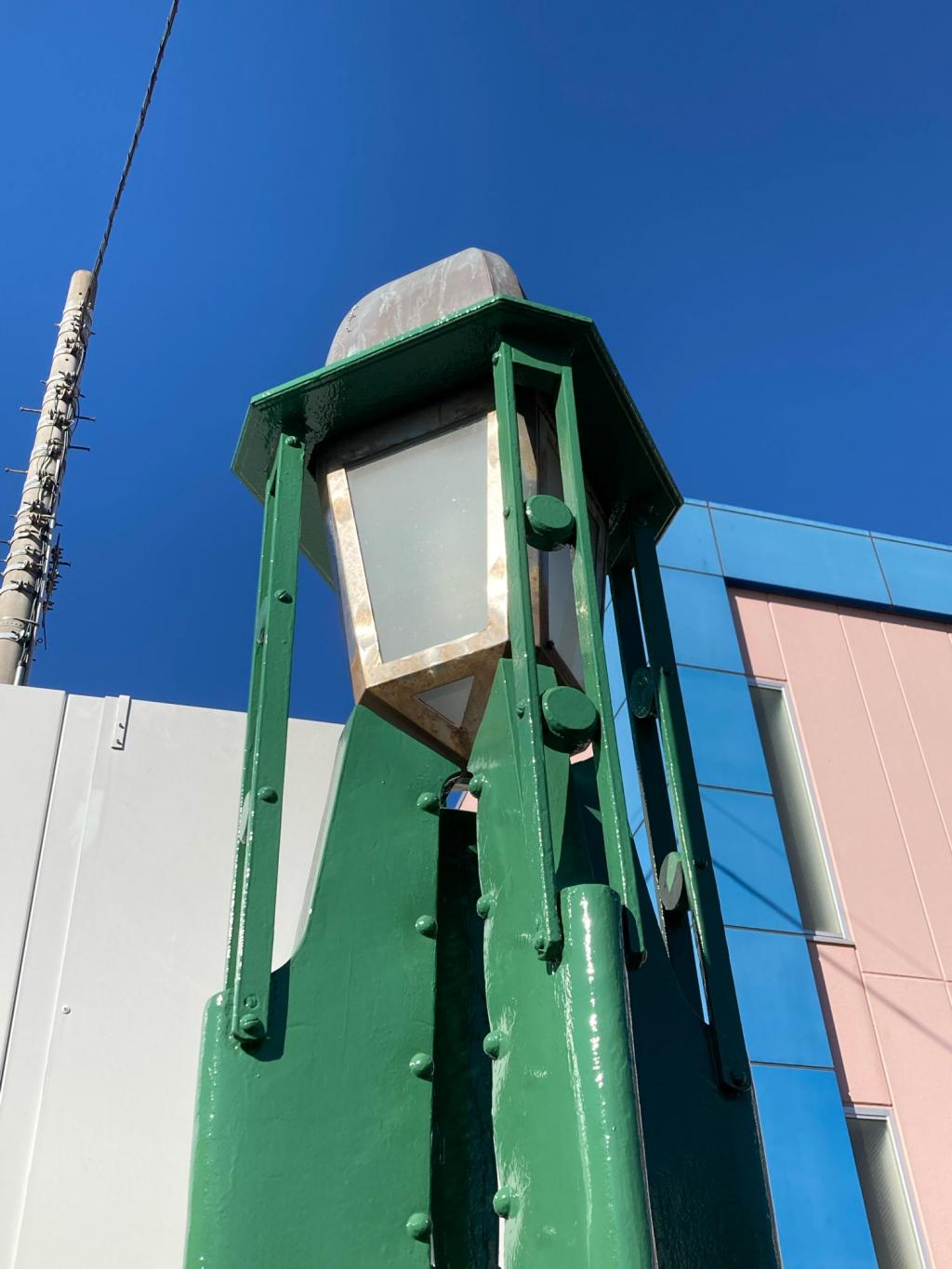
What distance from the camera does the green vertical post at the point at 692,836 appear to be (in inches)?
72.0

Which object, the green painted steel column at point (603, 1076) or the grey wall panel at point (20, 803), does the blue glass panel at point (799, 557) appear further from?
the green painted steel column at point (603, 1076)

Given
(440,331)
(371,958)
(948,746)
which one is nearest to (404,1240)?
(371,958)

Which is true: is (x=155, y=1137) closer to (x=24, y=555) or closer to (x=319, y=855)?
(x=319, y=855)

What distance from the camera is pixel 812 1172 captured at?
19.5 feet

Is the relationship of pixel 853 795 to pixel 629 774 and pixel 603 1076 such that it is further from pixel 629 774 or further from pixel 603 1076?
pixel 603 1076

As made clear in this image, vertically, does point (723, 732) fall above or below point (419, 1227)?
above

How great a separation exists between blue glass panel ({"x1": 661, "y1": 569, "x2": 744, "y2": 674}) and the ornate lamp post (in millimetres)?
5537

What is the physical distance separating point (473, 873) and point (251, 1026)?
0.55 m

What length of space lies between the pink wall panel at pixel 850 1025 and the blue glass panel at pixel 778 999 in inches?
6.3

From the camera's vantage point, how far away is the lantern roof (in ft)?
6.86

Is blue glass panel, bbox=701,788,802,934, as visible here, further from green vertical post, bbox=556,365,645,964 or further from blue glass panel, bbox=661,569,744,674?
green vertical post, bbox=556,365,645,964

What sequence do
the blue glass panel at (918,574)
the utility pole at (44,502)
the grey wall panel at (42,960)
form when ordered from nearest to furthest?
the grey wall panel at (42,960), the blue glass panel at (918,574), the utility pole at (44,502)

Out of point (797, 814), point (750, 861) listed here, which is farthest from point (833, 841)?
point (750, 861)

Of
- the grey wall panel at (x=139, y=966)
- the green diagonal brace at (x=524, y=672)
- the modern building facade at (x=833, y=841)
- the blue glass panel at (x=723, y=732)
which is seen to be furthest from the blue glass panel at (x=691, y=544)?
the green diagonal brace at (x=524, y=672)
